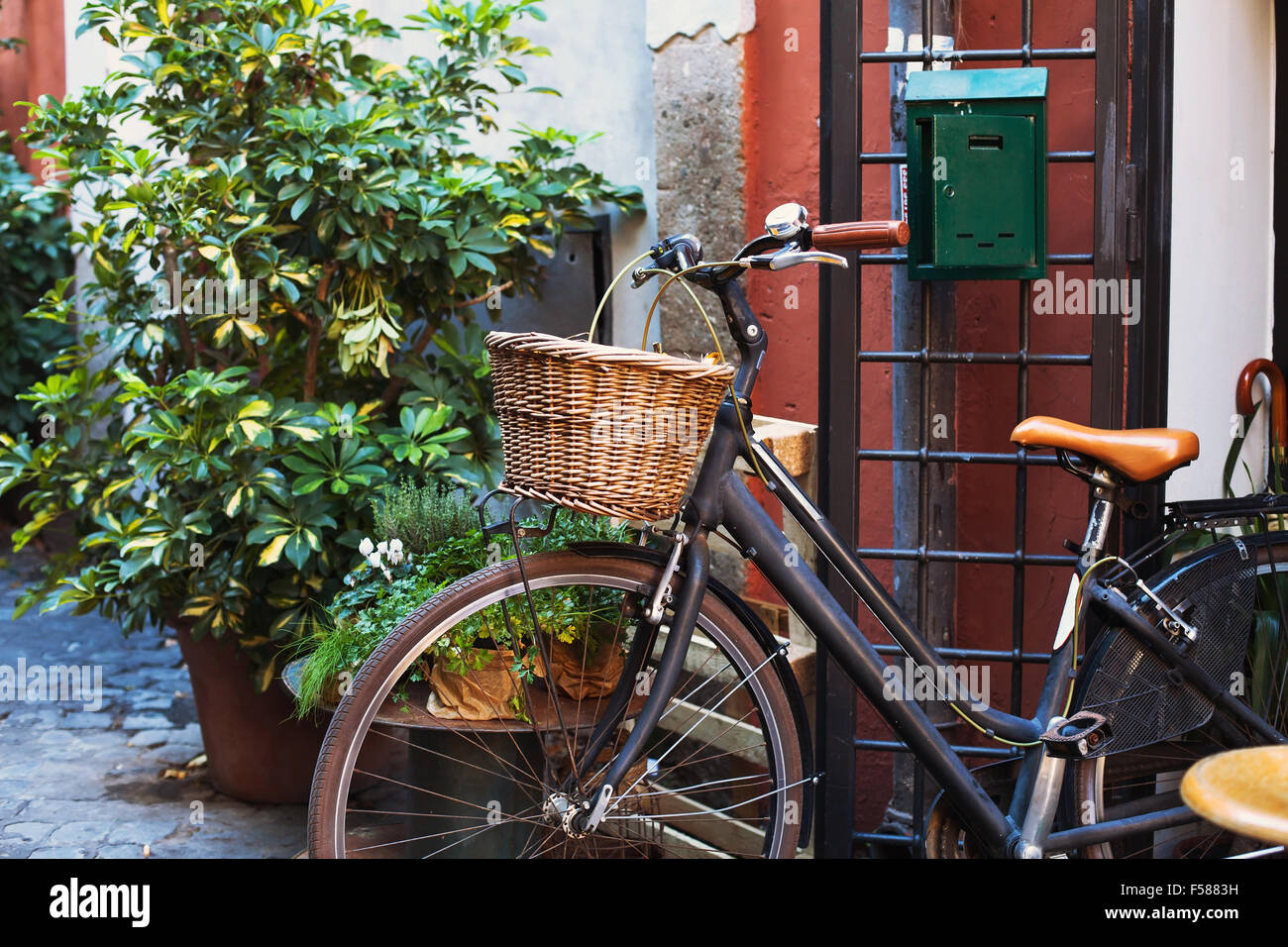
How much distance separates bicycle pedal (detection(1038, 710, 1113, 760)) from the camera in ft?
8.86

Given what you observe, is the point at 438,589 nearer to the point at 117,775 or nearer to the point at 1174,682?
the point at 1174,682

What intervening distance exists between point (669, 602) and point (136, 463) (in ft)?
6.61

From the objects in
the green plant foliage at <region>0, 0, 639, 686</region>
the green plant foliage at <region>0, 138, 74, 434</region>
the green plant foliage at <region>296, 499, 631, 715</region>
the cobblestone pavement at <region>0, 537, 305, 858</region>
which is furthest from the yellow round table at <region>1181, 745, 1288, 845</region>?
the green plant foliage at <region>0, 138, 74, 434</region>

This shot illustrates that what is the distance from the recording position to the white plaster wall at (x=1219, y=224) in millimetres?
3338

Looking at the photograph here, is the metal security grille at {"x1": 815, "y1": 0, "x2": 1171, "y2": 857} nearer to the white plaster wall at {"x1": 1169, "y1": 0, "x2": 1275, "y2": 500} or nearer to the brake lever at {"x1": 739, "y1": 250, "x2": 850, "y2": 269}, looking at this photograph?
the white plaster wall at {"x1": 1169, "y1": 0, "x2": 1275, "y2": 500}

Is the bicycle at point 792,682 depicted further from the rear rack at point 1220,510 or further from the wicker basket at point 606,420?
the wicker basket at point 606,420

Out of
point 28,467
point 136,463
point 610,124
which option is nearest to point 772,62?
point 610,124

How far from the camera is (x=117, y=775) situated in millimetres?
4172

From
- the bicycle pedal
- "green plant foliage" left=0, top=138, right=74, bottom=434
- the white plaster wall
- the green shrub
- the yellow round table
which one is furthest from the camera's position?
"green plant foliage" left=0, top=138, right=74, bottom=434

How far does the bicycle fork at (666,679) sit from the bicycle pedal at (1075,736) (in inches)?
35.3

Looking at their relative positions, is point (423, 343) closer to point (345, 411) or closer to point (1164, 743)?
point (345, 411)
